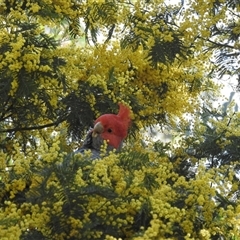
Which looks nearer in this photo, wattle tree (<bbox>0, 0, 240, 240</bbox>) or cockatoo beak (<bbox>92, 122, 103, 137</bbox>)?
wattle tree (<bbox>0, 0, 240, 240</bbox>)

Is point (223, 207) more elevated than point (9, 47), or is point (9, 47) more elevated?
point (9, 47)

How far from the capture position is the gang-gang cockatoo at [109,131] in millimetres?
2531

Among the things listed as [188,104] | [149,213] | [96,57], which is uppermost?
[96,57]

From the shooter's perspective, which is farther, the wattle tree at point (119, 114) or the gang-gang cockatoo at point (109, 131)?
the gang-gang cockatoo at point (109, 131)

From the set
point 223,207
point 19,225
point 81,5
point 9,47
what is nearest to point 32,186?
point 19,225

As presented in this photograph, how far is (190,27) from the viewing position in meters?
2.68

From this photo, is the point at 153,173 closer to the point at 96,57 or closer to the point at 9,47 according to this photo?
the point at 9,47

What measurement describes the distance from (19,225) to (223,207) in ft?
1.85

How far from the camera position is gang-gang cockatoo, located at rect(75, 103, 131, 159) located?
2.53 m

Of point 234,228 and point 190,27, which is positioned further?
point 190,27

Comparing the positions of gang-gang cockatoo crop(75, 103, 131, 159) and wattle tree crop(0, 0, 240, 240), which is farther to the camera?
gang-gang cockatoo crop(75, 103, 131, 159)

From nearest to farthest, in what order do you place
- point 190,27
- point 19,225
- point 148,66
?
point 19,225 < point 190,27 < point 148,66

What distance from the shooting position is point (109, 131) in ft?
8.41

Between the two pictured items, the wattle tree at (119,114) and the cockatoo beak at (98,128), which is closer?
the wattle tree at (119,114)
